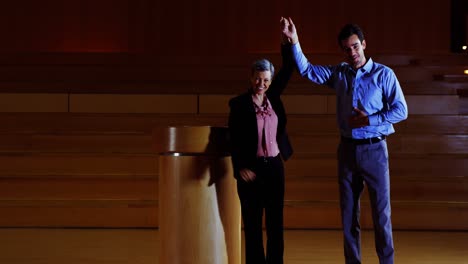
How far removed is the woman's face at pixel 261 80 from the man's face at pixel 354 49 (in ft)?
0.95

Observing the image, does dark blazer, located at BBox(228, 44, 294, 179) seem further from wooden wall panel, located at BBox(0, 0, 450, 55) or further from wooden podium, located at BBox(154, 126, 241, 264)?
wooden wall panel, located at BBox(0, 0, 450, 55)

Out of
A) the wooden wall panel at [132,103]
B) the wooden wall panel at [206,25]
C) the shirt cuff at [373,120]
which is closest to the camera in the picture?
the shirt cuff at [373,120]

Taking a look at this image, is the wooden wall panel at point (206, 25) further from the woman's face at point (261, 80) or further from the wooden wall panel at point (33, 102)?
the woman's face at point (261, 80)

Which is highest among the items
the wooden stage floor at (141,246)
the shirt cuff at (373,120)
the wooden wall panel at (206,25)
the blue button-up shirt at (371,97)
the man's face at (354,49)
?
the wooden wall panel at (206,25)

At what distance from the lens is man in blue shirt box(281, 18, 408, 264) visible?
8.33 ft

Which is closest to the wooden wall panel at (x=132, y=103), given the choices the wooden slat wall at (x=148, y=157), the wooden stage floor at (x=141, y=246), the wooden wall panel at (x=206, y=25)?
the wooden slat wall at (x=148, y=157)

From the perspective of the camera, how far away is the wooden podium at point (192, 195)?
2.51m

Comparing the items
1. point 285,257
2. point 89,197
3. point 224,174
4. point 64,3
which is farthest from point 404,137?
point 64,3

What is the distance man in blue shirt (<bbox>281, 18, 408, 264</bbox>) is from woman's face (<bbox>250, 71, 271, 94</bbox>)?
143mm

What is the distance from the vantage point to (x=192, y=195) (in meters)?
2.52

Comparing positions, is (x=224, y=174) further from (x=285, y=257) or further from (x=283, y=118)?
(x=285, y=257)

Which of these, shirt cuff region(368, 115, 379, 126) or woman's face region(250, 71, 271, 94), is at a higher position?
woman's face region(250, 71, 271, 94)

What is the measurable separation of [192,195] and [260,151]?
0.29 metres

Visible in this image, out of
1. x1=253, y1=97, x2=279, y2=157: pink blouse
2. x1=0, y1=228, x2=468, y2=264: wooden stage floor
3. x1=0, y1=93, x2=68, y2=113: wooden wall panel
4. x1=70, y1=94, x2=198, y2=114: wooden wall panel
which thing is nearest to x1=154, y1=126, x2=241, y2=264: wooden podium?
x1=253, y1=97, x2=279, y2=157: pink blouse
